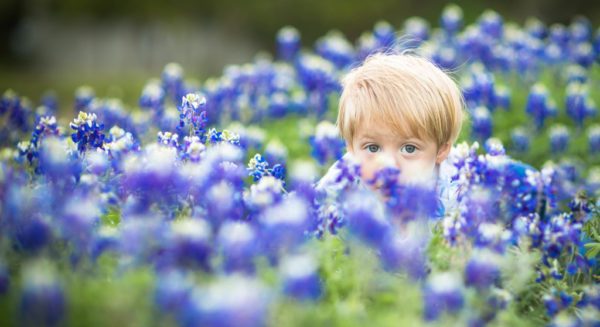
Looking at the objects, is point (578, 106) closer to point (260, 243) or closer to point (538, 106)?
point (538, 106)

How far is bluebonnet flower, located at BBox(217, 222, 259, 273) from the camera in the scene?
97.7 inches

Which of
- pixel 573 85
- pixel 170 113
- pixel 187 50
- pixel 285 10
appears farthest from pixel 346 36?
pixel 170 113

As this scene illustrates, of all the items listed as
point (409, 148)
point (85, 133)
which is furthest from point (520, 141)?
point (85, 133)

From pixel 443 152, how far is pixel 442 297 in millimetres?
1805

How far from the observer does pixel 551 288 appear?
3391 millimetres

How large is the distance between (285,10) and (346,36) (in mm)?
1951

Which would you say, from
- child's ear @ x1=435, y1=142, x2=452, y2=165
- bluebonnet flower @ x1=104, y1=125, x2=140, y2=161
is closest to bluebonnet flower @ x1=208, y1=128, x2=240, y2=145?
bluebonnet flower @ x1=104, y1=125, x2=140, y2=161

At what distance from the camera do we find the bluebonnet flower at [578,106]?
6527 mm

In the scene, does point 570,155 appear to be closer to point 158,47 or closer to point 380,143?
point 380,143

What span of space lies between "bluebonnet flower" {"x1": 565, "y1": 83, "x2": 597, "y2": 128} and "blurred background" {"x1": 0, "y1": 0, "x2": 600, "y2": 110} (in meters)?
14.8

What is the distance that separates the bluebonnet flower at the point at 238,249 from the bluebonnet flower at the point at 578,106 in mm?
4730

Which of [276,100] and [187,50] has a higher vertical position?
[187,50]

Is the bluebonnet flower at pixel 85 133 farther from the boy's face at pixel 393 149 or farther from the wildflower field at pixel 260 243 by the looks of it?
the boy's face at pixel 393 149

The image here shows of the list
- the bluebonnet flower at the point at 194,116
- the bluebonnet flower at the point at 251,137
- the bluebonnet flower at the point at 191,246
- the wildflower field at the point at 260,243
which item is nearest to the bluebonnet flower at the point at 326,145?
the bluebonnet flower at the point at 251,137
